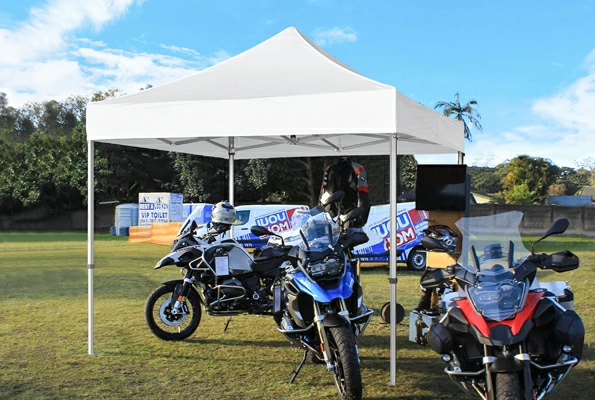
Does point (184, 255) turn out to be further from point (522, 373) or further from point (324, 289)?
point (522, 373)

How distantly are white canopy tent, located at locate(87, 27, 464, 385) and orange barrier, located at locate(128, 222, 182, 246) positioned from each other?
1445 centimetres

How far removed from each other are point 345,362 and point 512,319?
3.75 ft

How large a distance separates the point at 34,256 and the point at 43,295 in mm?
7348

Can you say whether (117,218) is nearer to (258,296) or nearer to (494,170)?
(258,296)

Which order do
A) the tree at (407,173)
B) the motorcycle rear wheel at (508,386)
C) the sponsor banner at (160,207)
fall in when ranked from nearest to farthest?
the motorcycle rear wheel at (508,386)
the sponsor banner at (160,207)
the tree at (407,173)

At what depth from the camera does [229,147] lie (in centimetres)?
746

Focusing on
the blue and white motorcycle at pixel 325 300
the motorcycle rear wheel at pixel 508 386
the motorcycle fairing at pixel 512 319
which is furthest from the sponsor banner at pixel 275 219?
the motorcycle rear wheel at pixel 508 386

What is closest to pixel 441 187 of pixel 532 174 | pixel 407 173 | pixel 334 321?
pixel 334 321

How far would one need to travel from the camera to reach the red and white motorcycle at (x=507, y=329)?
2828 millimetres

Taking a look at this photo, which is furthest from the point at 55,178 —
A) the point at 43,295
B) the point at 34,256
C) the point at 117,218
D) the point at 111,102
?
the point at 111,102

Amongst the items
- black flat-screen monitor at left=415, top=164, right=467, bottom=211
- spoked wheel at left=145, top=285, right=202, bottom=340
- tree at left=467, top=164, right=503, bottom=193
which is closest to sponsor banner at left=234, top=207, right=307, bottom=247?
black flat-screen monitor at left=415, top=164, right=467, bottom=211

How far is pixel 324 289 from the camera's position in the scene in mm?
3844

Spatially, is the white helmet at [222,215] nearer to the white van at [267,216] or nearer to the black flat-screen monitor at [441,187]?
the black flat-screen monitor at [441,187]

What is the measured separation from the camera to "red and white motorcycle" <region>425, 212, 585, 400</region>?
283cm
